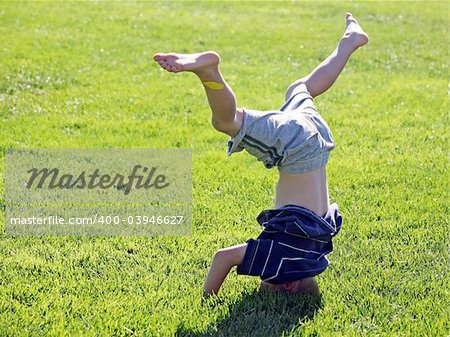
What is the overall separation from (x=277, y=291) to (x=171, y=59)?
1.41m

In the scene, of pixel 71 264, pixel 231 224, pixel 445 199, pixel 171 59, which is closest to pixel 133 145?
pixel 231 224

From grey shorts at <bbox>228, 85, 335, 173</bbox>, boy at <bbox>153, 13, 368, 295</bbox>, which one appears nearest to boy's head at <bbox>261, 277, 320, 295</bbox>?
boy at <bbox>153, 13, 368, 295</bbox>

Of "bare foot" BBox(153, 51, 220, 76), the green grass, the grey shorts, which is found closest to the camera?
"bare foot" BBox(153, 51, 220, 76)

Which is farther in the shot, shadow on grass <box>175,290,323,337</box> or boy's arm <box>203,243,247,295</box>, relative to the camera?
boy's arm <box>203,243,247,295</box>

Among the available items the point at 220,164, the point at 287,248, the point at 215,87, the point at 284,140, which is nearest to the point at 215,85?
the point at 215,87

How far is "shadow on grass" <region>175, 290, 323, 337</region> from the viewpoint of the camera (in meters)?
3.75

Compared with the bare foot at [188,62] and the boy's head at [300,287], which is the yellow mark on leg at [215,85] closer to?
the bare foot at [188,62]

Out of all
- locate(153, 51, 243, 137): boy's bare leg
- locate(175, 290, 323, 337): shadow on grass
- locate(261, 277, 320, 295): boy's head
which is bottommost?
locate(175, 290, 323, 337): shadow on grass

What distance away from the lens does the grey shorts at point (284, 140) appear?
3.82 m

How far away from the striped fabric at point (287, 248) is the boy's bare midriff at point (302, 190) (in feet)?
0.20

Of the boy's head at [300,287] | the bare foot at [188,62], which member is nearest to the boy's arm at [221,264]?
the boy's head at [300,287]

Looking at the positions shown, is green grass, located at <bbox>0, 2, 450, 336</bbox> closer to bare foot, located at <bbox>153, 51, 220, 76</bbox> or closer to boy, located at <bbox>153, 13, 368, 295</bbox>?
boy, located at <bbox>153, 13, 368, 295</bbox>

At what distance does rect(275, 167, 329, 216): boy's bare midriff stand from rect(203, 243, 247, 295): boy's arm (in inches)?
13.7

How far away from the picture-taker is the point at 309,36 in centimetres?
1189
